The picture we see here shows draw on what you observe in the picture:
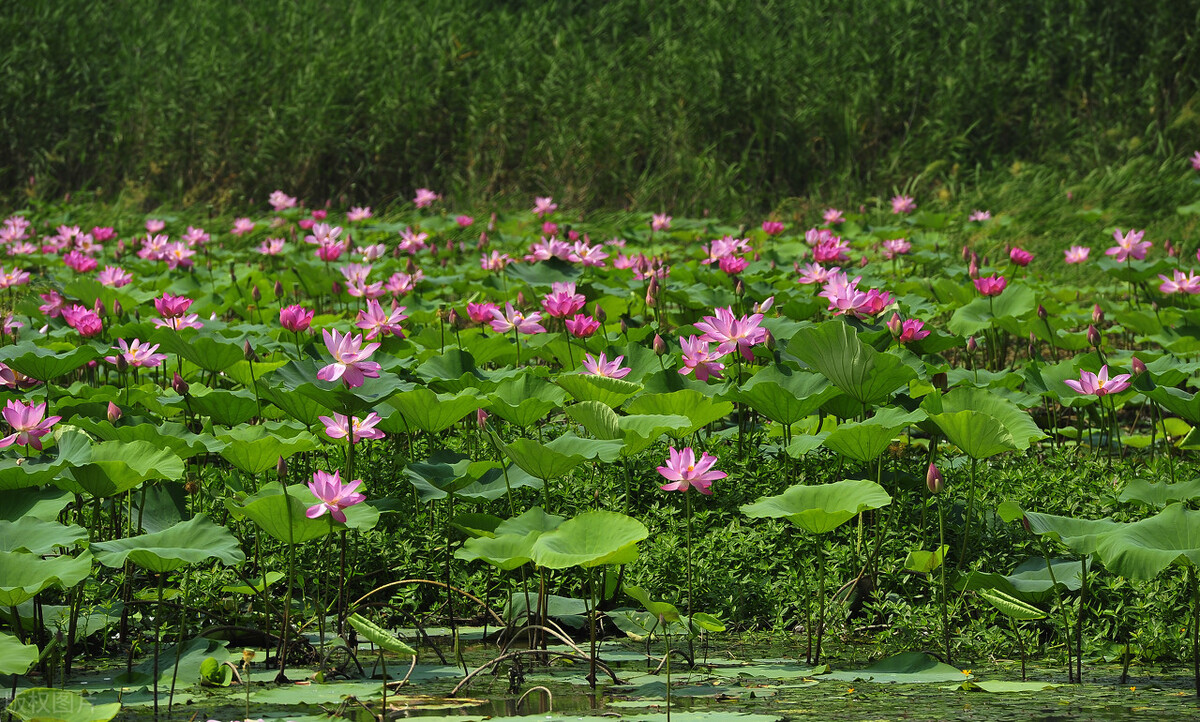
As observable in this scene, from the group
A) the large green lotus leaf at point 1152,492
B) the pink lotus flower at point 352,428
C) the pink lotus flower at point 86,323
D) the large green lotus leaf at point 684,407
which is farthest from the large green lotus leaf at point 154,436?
the large green lotus leaf at point 1152,492

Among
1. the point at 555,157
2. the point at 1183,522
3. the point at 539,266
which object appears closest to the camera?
the point at 1183,522

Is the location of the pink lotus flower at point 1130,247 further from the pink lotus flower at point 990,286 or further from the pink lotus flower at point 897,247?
the pink lotus flower at point 990,286

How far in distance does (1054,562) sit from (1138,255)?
2.90 meters

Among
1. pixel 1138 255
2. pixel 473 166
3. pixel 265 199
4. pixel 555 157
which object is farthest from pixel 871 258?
pixel 265 199

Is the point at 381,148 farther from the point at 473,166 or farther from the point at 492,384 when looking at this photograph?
the point at 492,384

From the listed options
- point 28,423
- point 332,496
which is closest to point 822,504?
point 332,496

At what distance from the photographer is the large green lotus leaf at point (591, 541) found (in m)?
2.01

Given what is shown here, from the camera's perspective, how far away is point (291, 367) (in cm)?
262

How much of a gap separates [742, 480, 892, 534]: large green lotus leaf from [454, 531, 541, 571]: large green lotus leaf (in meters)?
0.43

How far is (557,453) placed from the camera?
2314mm

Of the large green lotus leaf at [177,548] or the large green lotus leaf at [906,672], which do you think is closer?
the large green lotus leaf at [177,548]

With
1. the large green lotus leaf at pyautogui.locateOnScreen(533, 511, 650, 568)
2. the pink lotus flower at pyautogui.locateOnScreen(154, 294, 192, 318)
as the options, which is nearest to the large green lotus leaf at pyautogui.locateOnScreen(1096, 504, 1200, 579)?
the large green lotus leaf at pyautogui.locateOnScreen(533, 511, 650, 568)

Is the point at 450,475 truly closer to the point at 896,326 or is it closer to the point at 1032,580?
the point at 1032,580

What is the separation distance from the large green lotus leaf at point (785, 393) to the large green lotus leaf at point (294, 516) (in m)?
0.96
